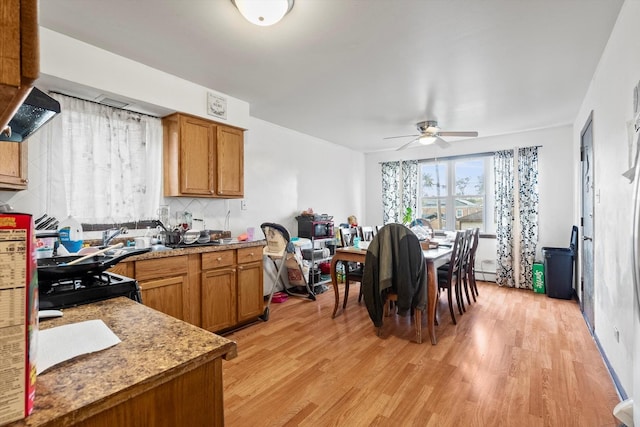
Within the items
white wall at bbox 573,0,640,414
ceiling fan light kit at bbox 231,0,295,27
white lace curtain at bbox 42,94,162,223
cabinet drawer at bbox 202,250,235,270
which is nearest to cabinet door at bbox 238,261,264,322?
cabinet drawer at bbox 202,250,235,270

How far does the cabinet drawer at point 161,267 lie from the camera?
2.40 metres

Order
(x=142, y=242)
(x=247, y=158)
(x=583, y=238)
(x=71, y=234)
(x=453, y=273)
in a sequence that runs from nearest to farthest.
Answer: (x=71, y=234) < (x=142, y=242) < (x=453, y=273) < (x=583, y=238) < (x=247, y=158)

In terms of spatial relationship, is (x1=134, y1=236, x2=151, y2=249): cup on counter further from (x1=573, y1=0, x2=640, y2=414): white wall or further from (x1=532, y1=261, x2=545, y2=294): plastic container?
(x1=532, y1=261, x2=545, y2=294): plastic container

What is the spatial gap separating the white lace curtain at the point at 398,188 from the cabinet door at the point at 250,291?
3572 mm

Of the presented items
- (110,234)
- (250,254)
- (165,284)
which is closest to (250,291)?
(250,254)

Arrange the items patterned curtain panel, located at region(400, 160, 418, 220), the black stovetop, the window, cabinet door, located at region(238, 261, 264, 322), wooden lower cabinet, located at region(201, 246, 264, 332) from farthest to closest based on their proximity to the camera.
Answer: patterned curtain panel, located at region(400, 160, 418, 220)
the window
cabinet door, located at region(238, 261, 264, 322)
wooden lower cabinet, located at region(201, 246, 264, 332)
the black stovetop

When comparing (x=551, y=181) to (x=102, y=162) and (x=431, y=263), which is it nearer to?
(x=431, y=263)

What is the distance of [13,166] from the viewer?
2.05 meters

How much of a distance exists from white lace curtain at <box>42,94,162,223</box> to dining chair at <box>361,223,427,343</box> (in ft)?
7.34

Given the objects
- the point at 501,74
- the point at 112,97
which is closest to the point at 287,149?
the point at 112,97

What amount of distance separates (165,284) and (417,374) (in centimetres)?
210

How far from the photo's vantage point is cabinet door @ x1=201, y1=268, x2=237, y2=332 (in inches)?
112

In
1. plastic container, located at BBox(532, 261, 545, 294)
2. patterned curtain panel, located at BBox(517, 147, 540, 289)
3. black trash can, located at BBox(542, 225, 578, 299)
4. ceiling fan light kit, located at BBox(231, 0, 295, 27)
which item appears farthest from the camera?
patterned curtain panel, located at BBox(517, 147, 540, 289)

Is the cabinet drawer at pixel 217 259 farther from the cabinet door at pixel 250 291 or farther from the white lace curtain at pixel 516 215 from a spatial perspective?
the white lace curtain at pixel 516 215
